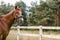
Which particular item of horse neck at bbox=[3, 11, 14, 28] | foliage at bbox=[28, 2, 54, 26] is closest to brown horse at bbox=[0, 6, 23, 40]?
horse neck at bbox=[3, 11, 14, 28]

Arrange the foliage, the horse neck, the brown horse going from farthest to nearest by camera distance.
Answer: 1. the foliage
2. the horse neck
3. the brown horse

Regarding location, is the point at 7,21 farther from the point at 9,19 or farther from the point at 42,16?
the point at 42,16

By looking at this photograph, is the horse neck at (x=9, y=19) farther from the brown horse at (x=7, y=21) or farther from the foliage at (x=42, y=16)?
the foliage at (x=42, y=16)

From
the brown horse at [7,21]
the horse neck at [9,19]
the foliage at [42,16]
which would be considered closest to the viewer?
the brown horse at [7,21]

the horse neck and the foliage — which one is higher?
the horse neck

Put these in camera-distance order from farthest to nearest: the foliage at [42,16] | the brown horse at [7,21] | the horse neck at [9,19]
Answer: the foliage at [42,16] < the horse neck at [9,19] < the brown horse at [7,21]

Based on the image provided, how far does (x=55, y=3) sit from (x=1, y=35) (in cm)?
3063

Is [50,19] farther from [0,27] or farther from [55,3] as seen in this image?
[0,27]

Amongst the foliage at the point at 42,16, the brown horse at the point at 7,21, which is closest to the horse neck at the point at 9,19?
the brown horse at the point at 7,21

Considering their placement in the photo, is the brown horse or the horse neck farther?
the horse neck

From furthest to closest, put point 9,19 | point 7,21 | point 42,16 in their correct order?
1. point 42,16
2. point 9,19
3. point 7,21

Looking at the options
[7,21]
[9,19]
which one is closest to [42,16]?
[9,19]

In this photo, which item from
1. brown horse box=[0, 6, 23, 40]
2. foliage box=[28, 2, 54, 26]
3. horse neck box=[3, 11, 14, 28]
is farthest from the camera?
foliage box=[28, 2, 54, 26]

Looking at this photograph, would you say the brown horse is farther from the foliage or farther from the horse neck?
the foliage
